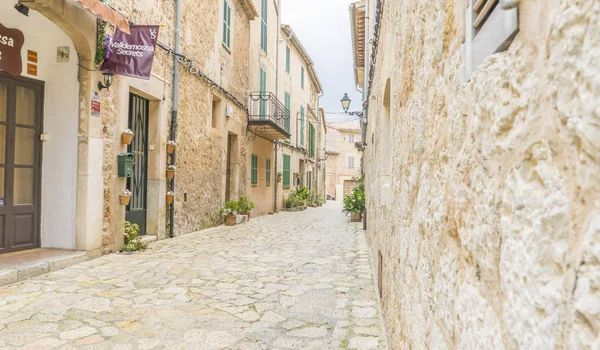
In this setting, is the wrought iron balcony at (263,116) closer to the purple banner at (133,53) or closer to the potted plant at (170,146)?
the potted plant at (170,146)

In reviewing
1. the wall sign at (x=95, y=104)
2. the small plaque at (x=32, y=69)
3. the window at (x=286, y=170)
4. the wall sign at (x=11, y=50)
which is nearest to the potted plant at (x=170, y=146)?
the wall sign at (x=95, y=104)

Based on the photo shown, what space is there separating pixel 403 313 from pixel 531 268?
1.56m

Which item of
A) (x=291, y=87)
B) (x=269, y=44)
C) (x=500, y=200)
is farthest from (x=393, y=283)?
(x=291, y=87)

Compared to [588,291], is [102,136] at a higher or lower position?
higher

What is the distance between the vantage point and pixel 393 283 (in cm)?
268

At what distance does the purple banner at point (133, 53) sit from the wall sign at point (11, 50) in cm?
99

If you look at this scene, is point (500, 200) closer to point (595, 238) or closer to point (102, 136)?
point (595, 238)

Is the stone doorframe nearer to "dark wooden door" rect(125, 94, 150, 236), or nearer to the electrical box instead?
the electrical box

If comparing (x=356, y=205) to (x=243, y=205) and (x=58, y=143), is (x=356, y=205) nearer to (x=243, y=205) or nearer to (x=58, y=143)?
(x=243, y=205)

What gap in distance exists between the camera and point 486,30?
979 mm

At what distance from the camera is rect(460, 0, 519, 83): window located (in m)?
0.83

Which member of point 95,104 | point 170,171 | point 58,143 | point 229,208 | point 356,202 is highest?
point 95,104

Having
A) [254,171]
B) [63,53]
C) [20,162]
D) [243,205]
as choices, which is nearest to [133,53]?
[63,53]

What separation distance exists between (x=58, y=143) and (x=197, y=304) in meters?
3.52
